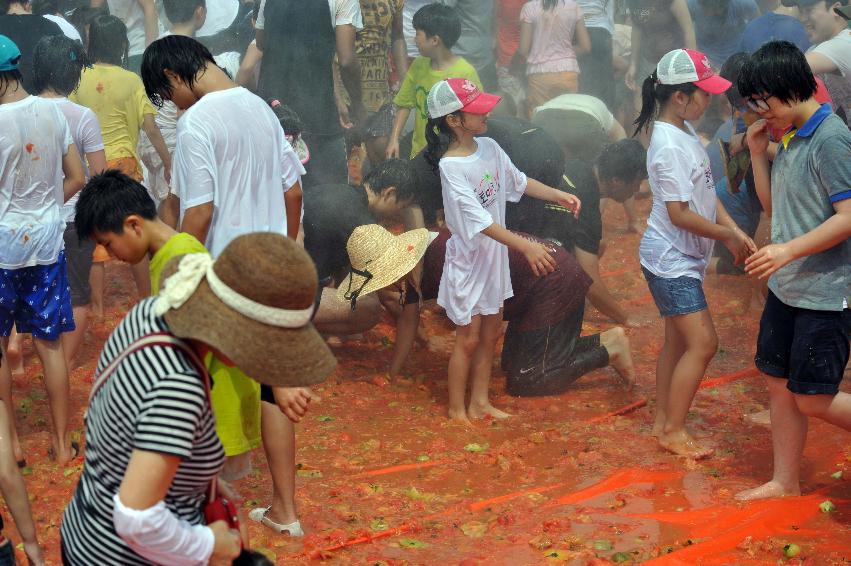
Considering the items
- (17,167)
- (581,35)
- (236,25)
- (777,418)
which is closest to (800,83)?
(777,418)

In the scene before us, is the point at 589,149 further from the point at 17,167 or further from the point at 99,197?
the point at 99,197

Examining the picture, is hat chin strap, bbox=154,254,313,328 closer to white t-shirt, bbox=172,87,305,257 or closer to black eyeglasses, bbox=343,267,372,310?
white t-shirt, bbox=172,87,305,257

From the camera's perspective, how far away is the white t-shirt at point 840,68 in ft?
22.5

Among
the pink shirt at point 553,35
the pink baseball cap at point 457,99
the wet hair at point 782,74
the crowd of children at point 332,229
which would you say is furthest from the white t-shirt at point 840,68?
the pink shirt at point 553,35

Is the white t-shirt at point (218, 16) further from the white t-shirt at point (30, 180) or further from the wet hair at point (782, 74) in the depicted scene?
the wet hair at point (782, 74)

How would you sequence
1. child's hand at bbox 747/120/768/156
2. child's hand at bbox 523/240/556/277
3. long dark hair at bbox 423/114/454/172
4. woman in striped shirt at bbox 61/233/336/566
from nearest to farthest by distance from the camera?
woman in striped shirt at bbox 61/233/336/566 → child's hand at bbox 747/120/768/156 → child's hand at bbox 523/240/556/277 → long dark hair at bbox 423/114/454/172

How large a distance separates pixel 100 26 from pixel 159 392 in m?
5.77

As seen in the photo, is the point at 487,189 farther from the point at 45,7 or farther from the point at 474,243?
the point at 45,7

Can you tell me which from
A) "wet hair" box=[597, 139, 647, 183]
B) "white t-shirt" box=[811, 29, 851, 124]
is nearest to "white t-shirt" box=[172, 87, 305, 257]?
"wet hair" box=[597, 139, 647, 183]

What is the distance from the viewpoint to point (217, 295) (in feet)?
8.17

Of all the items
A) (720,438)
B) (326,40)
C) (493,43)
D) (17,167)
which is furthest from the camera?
(493,43)

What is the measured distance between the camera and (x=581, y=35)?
10672 mm

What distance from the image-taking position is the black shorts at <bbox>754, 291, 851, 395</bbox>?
4598 millimetres

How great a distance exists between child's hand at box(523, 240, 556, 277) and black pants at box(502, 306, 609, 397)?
99cm
